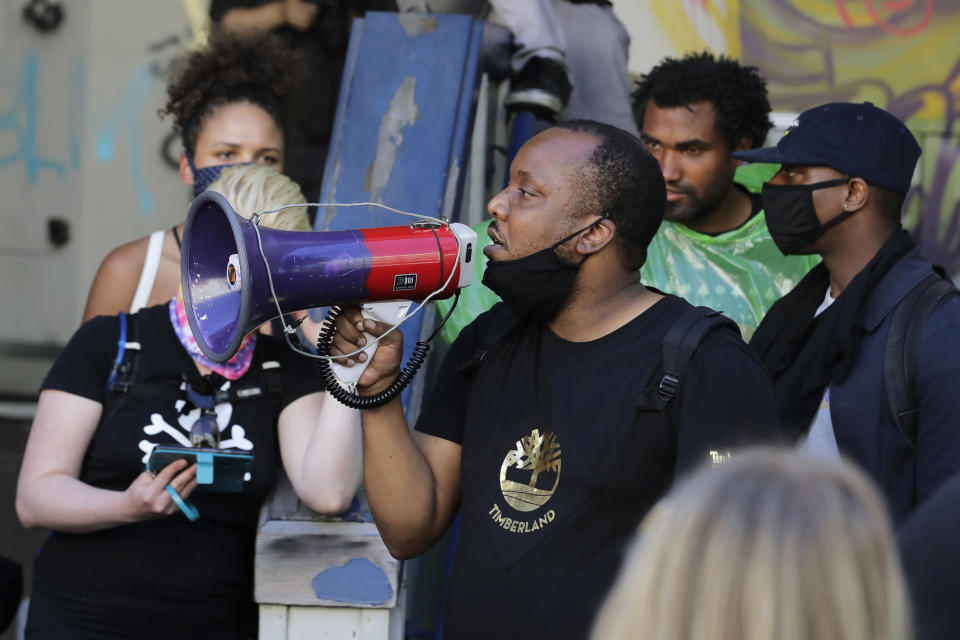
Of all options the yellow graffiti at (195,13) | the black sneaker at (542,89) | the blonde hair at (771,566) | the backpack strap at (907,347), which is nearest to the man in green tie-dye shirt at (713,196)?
the black sneaker at (542,89)

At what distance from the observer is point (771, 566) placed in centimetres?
115

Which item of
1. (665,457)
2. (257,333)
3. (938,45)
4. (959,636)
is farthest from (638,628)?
(938,45)

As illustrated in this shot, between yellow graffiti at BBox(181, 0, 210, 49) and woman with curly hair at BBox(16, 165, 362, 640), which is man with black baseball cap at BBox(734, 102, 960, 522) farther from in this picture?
yellow graffiti at BBox(181, 0, 210, 49)

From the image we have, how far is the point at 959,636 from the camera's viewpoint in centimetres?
140

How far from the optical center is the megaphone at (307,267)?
7.35 ft

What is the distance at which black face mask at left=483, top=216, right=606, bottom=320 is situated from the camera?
236cm

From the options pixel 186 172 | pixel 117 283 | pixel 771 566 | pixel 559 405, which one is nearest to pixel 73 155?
pixel 186 172

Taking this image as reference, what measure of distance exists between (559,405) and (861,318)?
3.13ft

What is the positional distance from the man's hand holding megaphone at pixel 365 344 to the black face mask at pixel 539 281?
239 millimetres

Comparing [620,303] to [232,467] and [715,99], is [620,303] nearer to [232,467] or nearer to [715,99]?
[232,467]

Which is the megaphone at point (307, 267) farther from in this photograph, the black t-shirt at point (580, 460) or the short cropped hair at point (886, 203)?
the short cropped hair at point (886, 203)

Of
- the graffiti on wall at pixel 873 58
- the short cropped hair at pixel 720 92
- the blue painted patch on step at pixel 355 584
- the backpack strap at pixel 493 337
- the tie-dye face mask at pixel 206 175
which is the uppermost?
the graffiti on wall at pixel 873 58

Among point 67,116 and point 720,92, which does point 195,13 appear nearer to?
point 67,116

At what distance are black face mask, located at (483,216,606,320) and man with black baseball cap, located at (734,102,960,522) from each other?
2.64ft
